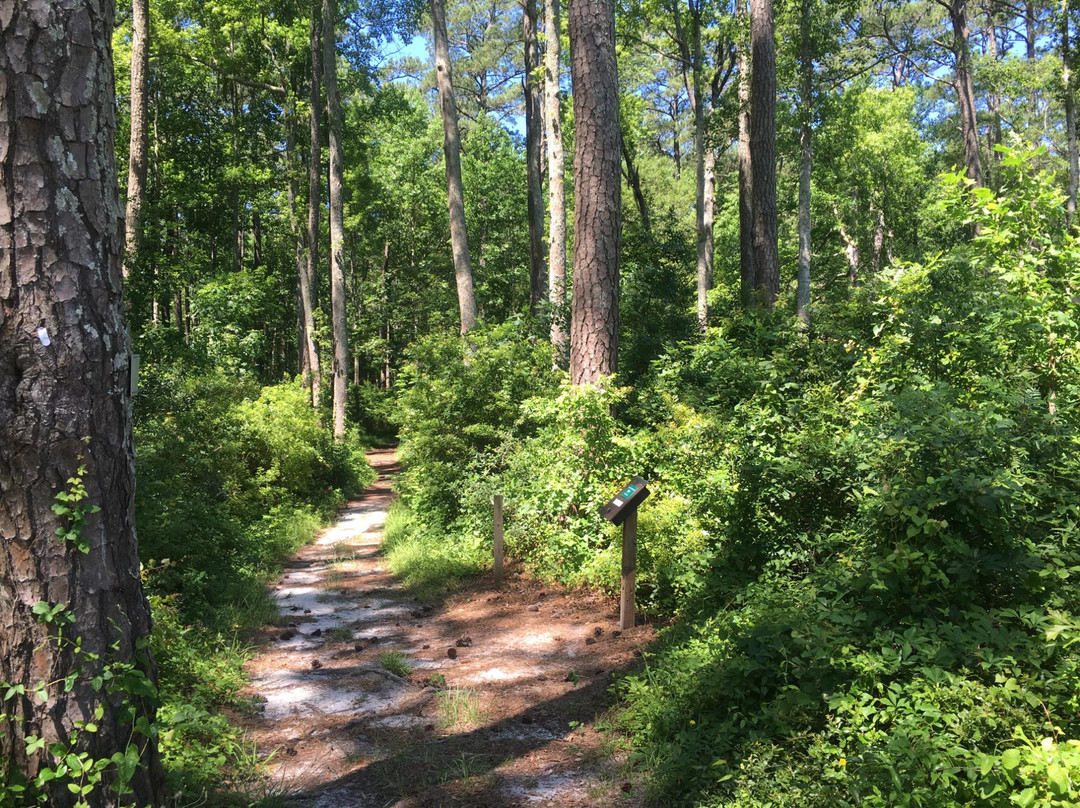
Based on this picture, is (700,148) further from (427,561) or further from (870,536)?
(870,536)

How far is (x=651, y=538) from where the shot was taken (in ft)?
22.1

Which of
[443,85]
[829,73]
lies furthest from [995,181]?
[443,85]

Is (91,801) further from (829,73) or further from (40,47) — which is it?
(829,73)

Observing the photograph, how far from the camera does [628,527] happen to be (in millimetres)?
6180

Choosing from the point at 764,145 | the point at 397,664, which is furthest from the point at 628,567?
the point at 764,145

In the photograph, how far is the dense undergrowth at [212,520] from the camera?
4305 millimetres

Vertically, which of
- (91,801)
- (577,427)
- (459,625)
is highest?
(577,427)

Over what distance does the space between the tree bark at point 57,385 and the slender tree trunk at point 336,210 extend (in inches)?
705

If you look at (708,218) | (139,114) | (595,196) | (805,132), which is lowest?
(595,196)

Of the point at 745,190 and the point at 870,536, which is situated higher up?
A: the point at 745,190

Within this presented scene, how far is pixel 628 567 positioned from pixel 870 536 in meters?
2.38

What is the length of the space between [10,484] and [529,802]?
2832mm

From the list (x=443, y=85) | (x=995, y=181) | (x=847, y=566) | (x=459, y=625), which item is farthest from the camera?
(x=995, y=181)

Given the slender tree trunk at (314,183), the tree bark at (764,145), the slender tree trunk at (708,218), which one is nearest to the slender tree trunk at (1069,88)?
the slender tree trunk at (708,218)
